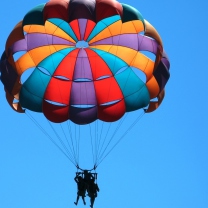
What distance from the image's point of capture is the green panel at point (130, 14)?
27.2 metres

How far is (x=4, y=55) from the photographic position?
2916cm

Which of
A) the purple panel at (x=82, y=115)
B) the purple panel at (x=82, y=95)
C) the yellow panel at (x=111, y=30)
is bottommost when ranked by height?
the purple panel at (x=82, y=115)

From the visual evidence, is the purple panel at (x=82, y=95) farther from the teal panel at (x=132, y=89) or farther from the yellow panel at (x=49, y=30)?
the yellow panel at (x=49, y=30)

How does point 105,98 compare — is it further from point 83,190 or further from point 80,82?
point 83,190

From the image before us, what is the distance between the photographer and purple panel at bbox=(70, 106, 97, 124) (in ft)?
95.2

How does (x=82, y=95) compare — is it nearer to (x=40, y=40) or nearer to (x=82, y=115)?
(x=82, y=115)

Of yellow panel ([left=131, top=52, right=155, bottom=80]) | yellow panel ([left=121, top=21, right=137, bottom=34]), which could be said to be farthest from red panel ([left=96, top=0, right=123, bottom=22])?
yellow panel ([left=131, top=52, right=155, bottom=80])

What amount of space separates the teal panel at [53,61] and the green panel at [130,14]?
289 centimetres

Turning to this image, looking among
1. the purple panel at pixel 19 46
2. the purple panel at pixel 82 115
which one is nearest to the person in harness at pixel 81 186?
the purple panel at pixel 82 115

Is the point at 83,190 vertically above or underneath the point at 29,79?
underneath

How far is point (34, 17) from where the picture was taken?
2753 centimetres

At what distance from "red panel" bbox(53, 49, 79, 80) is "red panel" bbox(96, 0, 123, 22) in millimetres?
2426

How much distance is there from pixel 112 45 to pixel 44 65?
223cm

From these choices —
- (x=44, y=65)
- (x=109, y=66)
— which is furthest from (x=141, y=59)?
(x=44, y=65)
